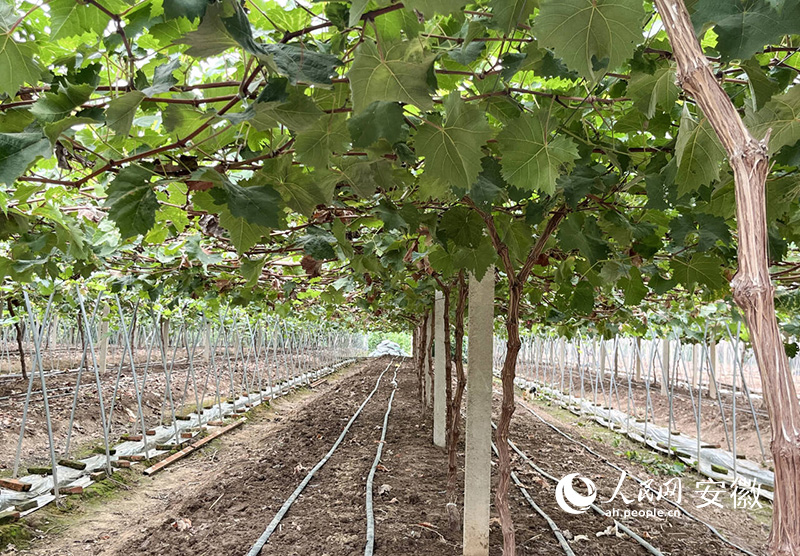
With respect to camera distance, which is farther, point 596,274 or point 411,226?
point 596,274

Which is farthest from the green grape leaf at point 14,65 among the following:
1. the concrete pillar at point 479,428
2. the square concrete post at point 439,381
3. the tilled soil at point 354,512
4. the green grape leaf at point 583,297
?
the square concrete post at point 439,381

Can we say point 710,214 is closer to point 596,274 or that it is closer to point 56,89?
point 596,274

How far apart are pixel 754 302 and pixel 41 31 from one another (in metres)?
1.83

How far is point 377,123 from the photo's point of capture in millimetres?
1243

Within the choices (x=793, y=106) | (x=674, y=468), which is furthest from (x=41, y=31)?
(x=674, y=468)

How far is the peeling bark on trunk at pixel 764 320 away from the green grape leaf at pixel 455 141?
797 millimetres

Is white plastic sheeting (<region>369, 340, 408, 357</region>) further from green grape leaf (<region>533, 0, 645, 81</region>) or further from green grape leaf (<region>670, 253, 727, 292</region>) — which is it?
green grape leaf (<region>533, 0, 645, 81</region>)

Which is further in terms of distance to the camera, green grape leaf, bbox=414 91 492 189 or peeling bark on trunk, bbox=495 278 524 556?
peeling bark on trunk, bbox=495 278 524 556

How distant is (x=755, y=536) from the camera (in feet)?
21.3

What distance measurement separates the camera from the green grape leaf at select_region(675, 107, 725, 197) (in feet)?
4.25

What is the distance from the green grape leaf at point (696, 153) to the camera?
1296 mm

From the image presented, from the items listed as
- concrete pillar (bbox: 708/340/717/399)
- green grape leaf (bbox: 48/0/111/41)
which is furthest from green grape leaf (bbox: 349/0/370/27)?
concrete pillar (bbox: 708/340/717/399)

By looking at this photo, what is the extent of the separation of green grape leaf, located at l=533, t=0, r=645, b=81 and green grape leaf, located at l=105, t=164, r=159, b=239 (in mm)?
1004

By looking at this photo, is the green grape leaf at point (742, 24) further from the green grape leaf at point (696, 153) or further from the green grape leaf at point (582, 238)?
the green grape leaf at point (582, 238)
